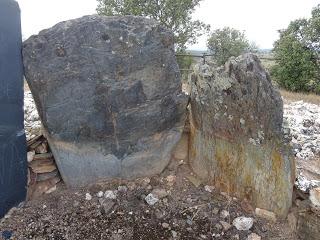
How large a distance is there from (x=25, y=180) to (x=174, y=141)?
1.52 metres

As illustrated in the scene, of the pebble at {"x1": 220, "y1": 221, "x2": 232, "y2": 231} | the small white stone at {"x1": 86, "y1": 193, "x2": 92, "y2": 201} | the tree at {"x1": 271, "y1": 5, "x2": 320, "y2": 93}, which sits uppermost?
the tree at {"x1": 271, "y1": 5, "x2": 320, "y2": 93}

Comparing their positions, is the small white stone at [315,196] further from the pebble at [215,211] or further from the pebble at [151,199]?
the pebble at [151,199]

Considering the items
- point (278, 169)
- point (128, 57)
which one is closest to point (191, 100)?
point (128, 57)

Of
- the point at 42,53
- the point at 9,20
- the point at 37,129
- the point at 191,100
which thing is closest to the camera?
the point at 9,20

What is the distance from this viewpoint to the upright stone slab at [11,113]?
296 centimetres

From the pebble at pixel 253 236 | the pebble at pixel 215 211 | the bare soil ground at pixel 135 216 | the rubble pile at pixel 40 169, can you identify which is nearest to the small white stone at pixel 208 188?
the bare soil ground at pixel 135 216

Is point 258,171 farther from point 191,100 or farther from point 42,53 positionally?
point 42,53

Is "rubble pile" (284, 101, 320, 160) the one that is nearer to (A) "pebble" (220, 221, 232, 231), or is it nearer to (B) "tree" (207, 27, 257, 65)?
(A) "pebble" (220, 221, 232, 231)

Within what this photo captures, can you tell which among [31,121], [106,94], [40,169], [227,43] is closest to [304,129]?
[106,94]

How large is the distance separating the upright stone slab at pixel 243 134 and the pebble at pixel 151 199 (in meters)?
0.58

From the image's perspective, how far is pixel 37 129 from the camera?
13.9 feet

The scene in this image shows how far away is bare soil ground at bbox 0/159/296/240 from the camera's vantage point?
3.15 m

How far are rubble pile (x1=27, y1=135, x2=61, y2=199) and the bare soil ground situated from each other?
10 centimetres

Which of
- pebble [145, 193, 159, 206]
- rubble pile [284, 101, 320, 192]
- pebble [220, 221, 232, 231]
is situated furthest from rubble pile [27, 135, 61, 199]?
rubble pile [284, 101, 320, 192]
